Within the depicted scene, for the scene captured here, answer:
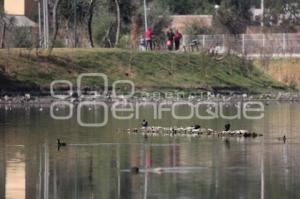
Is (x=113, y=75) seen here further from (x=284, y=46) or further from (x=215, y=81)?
(x=284, y=46)

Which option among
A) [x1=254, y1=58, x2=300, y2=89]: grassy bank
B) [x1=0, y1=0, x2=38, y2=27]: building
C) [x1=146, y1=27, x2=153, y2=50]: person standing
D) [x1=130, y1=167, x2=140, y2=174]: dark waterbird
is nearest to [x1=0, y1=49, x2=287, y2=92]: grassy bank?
[x1=146, y1=27, x2=153, y2=50]: person standing

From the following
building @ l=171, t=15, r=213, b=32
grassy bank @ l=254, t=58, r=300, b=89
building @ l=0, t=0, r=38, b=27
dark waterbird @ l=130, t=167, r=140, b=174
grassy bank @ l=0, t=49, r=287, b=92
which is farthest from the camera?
building @ l=171, t=15, r=213, b=32

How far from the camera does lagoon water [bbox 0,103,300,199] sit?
3006 centimetres

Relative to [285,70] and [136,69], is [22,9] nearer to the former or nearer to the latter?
[285,70]

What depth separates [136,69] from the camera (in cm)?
7581

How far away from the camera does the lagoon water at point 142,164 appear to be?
3006 cm

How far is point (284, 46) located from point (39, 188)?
65.7 meters

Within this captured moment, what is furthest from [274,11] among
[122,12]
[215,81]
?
[215,81]

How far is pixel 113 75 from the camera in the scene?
7400 cm
